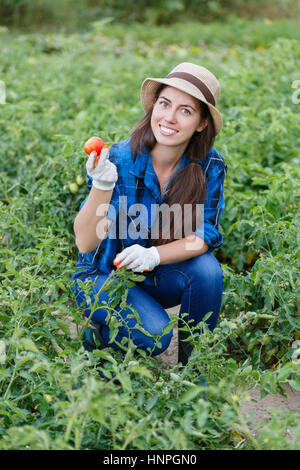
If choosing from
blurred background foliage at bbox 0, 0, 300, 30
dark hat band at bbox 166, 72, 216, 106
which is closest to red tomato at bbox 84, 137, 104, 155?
dark hat band at bbox 166, 72, 216, 106

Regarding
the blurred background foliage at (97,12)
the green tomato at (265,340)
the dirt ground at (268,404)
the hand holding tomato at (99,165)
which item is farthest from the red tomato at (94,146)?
the blurred background foliage at (97,12)

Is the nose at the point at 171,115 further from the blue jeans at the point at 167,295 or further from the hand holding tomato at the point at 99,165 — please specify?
the blue jeans at the point at 167,295

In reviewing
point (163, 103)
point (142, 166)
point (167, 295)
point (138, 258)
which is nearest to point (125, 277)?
point (138, 258)

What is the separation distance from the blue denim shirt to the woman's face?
4.5 inches

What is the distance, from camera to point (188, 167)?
235 cm

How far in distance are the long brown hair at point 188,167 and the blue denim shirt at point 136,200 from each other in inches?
1.1

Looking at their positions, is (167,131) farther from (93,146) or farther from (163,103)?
(93,146)

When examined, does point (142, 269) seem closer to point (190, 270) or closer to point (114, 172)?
point (190, 270)

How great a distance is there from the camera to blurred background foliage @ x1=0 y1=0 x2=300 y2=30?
9.45m

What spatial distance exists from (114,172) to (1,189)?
135 cm

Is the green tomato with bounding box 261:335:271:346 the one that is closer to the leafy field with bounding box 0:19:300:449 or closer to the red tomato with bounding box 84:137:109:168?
the leafy field with bounding box 0:19:300:449

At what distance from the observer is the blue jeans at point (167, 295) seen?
89.4 inches

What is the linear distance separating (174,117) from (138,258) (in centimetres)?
53

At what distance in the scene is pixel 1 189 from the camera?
129 inches
